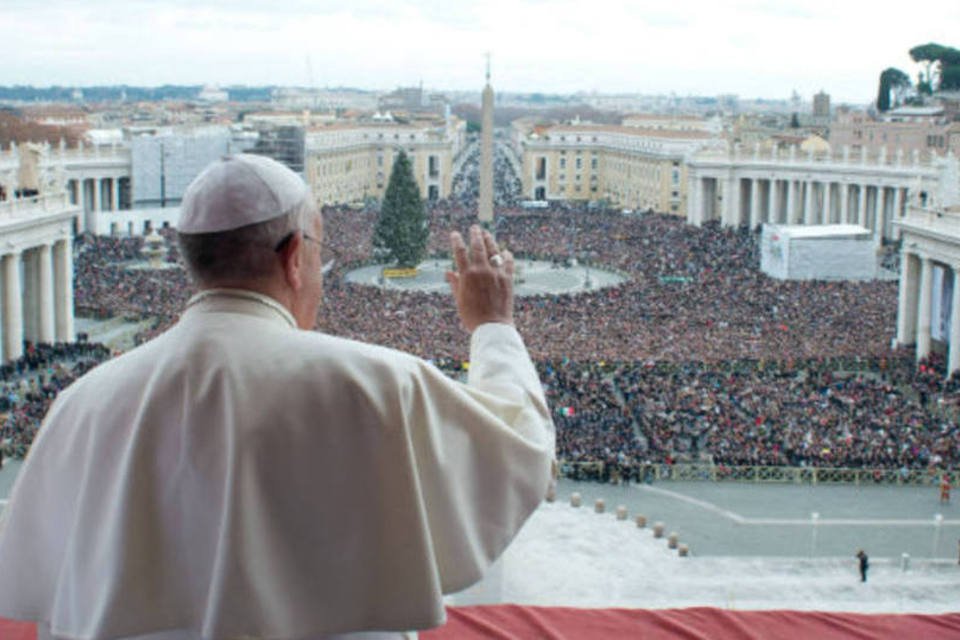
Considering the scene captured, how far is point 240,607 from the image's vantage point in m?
2.51

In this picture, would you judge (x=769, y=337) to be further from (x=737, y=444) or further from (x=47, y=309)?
(x=47, y=309)

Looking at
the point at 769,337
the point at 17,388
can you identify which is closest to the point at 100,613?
the point at 17,388

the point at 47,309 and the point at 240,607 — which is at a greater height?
the point at 240,607

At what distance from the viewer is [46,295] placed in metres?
36.7

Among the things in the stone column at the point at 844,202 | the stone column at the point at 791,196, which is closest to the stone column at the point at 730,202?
the stone column at the point at 791,196

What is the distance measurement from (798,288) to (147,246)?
24.9 metres

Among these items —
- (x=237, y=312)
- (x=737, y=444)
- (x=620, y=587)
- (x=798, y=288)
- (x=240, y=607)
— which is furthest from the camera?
(x=798, y=288)

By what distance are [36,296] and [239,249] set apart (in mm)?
36006

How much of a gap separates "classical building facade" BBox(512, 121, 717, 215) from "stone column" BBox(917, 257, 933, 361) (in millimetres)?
50222

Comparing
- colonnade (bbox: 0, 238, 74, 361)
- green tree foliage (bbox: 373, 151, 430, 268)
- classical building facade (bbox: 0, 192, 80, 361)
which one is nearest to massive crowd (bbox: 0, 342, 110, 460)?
colonnade (bbox: 0, 238, 74, 361)

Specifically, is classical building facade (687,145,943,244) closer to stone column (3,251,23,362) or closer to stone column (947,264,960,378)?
stone column (947,264,960,378)

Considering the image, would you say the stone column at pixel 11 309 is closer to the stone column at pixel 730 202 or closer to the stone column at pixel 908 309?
the stone column at pixel 908 309

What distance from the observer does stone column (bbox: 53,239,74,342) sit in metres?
37.6

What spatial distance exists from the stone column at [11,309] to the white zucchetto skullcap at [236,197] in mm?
33764
